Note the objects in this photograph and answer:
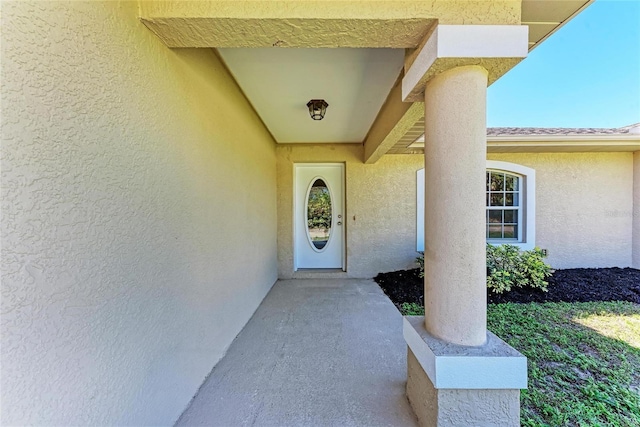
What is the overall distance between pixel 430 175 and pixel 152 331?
6.53 ft

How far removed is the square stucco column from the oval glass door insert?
4045 mm

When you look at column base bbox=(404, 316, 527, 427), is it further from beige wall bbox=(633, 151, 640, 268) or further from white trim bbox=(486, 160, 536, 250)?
beige wall bbox=(633, 151, 640, 268)

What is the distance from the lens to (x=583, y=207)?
5461 mm

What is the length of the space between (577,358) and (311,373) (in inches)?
102

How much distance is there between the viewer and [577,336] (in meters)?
2.86

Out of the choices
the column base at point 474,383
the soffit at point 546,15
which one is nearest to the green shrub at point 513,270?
the column base at point 474,383

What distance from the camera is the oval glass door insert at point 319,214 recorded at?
5.66 metres

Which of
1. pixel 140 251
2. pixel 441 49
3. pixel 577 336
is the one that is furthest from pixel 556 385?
pixel 140 251

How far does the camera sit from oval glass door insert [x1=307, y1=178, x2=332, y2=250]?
5660 millimetres

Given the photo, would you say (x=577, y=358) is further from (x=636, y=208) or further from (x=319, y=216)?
(x=636, y=208)

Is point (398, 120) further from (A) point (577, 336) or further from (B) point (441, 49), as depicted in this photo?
(A) point (577, 336)

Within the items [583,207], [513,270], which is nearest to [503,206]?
[583,207]

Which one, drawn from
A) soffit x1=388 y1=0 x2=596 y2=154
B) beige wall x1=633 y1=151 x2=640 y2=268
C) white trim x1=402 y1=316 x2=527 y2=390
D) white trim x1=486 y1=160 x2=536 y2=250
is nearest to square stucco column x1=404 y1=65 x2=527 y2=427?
white trim x1=402 y1=316 x2=527 y2=390

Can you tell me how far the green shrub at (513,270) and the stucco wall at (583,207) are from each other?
125 cm
